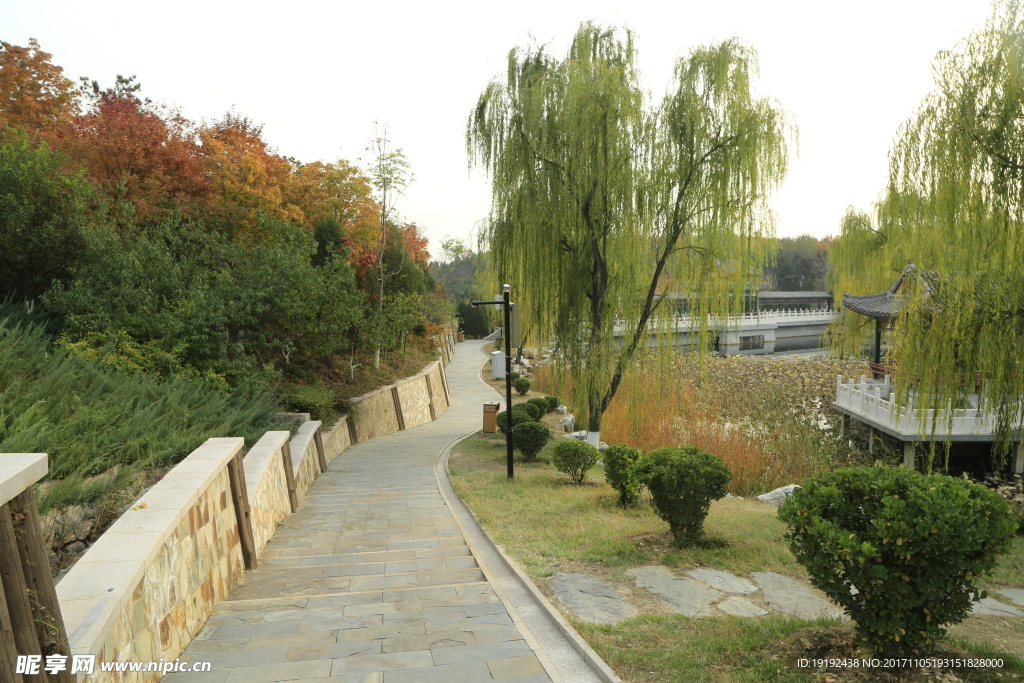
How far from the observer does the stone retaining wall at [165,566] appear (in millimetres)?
2926

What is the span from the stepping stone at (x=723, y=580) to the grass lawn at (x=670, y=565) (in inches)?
5.4

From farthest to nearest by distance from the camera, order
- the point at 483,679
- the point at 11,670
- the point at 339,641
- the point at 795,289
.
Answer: the point at 795,289 < the point at 339,641 < the point at 483,679 < the point at 11,670

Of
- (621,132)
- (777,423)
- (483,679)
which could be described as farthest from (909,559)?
(777,423)

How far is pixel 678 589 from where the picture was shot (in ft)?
17.5

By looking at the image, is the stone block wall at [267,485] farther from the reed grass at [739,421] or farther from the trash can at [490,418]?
the trash can at [490,418]

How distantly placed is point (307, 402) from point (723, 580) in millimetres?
9776

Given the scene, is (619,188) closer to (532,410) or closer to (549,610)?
(532,410)

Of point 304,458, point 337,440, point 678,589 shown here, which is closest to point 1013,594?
point 678,589

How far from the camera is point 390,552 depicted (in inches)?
256

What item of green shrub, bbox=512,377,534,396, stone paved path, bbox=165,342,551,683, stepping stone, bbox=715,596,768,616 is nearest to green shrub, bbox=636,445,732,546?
stepping stone, bbox=715,596,768,616

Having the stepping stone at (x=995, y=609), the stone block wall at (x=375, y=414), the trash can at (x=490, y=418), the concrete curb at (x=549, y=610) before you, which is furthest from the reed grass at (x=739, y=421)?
the stepping stone at (x=995, y=609)

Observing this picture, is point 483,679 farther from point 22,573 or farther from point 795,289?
point 795,289

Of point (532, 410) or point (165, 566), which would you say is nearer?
point (165, 566)

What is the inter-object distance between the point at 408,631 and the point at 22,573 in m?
2.43
